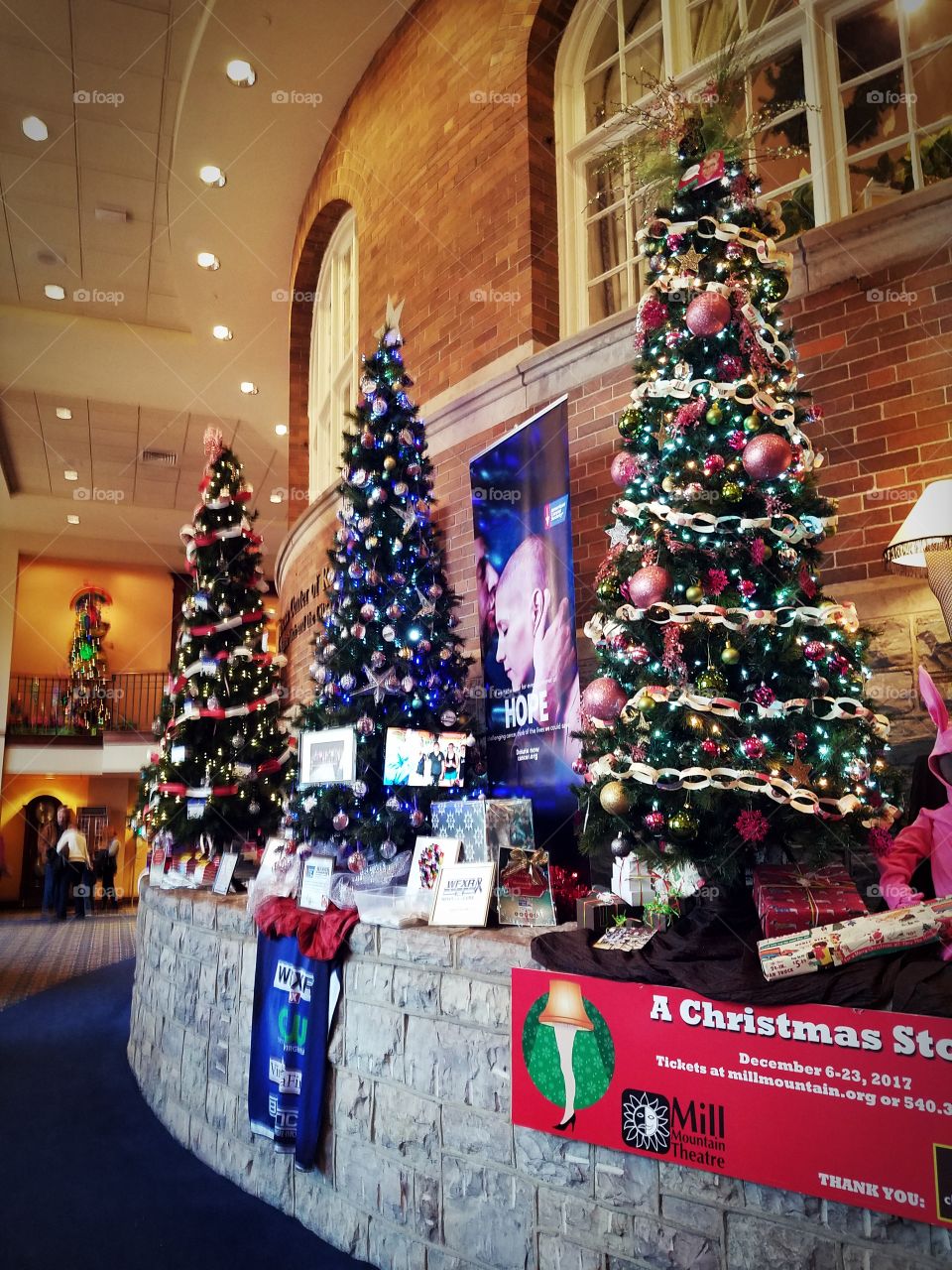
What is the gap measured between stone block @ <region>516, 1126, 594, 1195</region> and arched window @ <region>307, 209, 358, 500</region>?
6.41 m

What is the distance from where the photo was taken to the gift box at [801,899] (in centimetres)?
246

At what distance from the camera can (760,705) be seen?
2.78m

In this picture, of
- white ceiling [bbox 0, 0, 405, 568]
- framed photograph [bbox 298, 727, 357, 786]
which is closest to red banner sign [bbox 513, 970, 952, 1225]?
framed photograph [bbox 298, 727, 357, 786]

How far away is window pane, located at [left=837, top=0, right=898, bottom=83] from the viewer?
4430mm

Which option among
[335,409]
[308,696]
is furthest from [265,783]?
[335,409]

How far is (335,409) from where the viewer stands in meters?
8.74

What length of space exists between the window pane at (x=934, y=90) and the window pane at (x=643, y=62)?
156 centimetres

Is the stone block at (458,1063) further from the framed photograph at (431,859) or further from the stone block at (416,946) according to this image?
the framed photograph at (431,859)

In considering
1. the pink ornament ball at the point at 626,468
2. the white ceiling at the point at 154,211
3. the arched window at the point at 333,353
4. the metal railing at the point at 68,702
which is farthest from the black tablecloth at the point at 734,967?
the metal railing at the point at 68,702

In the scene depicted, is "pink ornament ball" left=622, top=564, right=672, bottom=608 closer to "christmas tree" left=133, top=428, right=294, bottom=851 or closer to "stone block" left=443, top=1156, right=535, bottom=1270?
"stone block" left=443, top=1156, right=535, bottom=1270

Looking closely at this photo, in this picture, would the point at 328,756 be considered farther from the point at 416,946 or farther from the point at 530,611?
the point at 416,946

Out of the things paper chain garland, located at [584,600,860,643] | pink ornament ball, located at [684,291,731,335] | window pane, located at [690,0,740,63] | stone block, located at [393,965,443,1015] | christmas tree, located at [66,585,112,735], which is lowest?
stone block, located at [393,965,443,1015]

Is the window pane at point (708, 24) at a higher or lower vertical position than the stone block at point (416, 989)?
higher

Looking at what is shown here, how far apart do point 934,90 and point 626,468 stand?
291 centimetres
